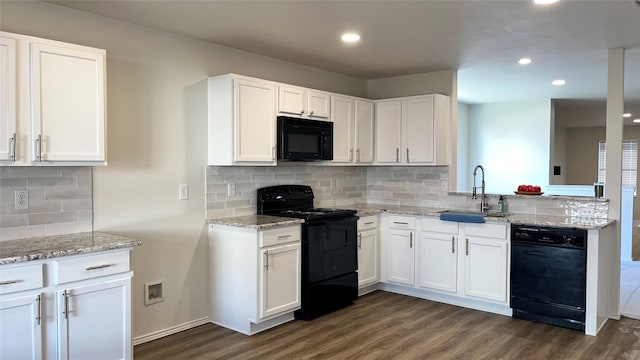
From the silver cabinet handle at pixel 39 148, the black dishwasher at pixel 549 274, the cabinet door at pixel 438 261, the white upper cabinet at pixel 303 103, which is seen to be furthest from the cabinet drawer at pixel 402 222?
the silver cabinet handle at pixel 39 148

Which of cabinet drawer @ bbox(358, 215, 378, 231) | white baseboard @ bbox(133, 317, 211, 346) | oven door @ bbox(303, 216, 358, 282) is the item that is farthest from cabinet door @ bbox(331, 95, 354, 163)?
white baseboard @ bbox(133, 317, 211, 346)

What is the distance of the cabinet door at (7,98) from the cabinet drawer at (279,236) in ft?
5.60

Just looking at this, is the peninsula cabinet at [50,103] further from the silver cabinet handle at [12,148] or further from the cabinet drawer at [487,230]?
the cabinet drawer at [487,230]

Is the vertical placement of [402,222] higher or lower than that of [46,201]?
lower

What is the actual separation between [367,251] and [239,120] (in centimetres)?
190

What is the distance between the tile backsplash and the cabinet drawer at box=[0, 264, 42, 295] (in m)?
0.57

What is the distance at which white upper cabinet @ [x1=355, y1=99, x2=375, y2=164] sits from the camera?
504 centimetres

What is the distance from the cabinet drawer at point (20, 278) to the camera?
2.33 m

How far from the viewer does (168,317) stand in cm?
370

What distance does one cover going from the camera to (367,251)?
4.76 metres

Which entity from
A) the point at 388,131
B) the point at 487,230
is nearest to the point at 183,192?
the point at 388,131

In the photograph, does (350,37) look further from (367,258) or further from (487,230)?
(367,258)

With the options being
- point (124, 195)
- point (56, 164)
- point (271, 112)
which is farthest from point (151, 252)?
point (271, 112)

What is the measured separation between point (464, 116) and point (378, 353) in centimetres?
580
